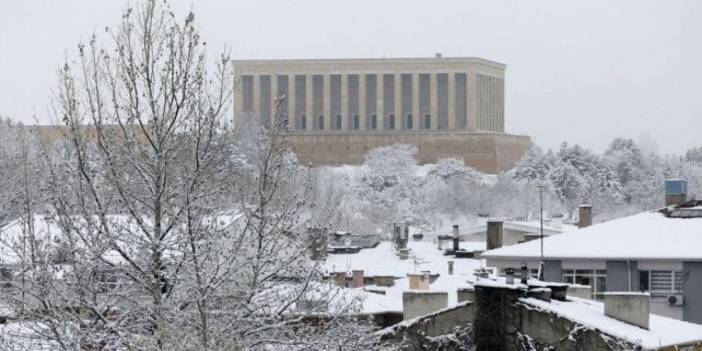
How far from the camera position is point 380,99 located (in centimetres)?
14500

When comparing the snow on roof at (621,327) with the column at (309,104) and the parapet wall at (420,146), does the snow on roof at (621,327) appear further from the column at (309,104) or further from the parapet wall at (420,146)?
the column at (309,104)

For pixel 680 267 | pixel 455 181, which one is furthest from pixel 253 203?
pixel 455 181

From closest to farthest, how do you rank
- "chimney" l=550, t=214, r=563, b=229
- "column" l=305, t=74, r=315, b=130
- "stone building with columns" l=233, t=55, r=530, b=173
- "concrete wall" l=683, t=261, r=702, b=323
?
"concrete wall" l=683, t=261, r=702, b=323
"chimney" l=550, t=214, r=563, b=229
"stone building with columns" l=233, t=55, r=530, b=173
"column" l=305, t=74, r=315, b=130

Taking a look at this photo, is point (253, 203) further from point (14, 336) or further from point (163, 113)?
point (14, 336)

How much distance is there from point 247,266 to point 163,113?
1.65 m

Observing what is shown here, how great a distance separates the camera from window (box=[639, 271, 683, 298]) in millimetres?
28406

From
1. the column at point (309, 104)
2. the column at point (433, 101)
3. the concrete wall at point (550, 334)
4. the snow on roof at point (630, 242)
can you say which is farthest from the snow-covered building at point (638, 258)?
the column at point (433, 101)

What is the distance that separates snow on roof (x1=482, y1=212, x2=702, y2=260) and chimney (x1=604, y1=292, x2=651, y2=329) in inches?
380

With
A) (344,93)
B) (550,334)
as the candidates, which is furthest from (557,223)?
(344,93)

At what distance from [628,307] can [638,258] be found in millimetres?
10387

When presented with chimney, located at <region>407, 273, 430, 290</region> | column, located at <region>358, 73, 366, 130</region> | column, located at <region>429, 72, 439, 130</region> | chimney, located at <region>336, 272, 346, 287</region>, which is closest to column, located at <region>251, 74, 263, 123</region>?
column, located at <region>358, 73, 366, 130</region>

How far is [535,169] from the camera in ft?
352

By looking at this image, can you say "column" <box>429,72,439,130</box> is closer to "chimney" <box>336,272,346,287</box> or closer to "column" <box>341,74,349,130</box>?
"column" <box>341,74,349,130</box>

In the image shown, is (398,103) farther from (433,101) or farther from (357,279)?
(357,279)
